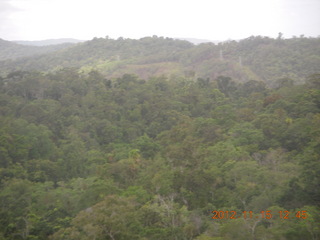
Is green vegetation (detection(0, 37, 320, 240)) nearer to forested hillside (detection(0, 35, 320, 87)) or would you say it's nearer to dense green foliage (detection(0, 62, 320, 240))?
dense green foliage (detection(0, 62, 320, 240))

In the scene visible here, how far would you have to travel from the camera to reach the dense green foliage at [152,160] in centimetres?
1286

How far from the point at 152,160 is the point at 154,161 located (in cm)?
137

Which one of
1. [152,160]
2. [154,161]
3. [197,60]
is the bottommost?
[152,160]

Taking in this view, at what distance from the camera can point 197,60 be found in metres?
68.8

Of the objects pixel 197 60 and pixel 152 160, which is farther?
pixel 197 60

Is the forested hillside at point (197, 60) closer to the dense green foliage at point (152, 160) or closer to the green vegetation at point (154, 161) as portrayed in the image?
the green vegetation at point (154, 161)

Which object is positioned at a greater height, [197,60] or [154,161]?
[197,60]

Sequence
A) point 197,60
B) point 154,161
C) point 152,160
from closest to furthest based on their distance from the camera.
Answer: point 154,161 < point 152,160 < point 197,60

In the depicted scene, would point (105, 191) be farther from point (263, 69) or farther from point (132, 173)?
point (263, 69)

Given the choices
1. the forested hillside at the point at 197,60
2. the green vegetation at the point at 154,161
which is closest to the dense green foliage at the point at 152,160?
the green vegetation at the point at 154,161

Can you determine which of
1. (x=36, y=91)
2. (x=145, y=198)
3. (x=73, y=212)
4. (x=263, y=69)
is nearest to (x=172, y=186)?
(x=145, y=198)

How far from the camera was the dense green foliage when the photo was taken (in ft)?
Result: 42.2

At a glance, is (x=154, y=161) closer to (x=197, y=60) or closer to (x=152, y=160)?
(x=152, y=160)

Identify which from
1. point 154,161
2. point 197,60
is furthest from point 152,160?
point 197,60
